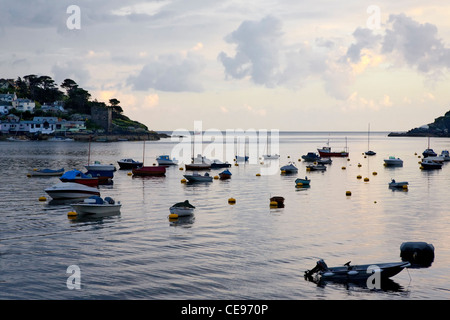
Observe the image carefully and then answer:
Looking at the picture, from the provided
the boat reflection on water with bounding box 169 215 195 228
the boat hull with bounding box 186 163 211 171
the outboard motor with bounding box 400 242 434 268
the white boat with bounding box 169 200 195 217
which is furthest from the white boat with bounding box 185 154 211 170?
the outboard motor with bounding box 400 242 434 268

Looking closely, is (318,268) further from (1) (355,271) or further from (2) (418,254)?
(2) (418,254)

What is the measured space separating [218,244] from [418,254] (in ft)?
41.3

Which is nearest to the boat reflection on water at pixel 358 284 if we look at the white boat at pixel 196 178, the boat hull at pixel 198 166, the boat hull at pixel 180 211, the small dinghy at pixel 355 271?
the small dinghy at pixel 355 271

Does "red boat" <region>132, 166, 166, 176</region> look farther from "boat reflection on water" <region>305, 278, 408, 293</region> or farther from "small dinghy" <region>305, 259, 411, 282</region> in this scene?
"boat reflection on water" <region>305, 278, 408, 293</region>

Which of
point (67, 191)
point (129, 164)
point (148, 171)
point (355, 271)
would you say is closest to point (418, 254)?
point (355, 271)

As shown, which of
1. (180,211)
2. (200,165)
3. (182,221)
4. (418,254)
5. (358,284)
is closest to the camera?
(358,284)

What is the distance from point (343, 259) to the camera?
29.9 m

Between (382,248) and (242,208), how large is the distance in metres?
19.1

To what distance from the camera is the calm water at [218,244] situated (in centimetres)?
2433

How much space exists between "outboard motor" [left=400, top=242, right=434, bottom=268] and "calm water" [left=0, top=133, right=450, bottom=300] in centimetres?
62

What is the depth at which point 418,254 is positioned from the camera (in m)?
29.4

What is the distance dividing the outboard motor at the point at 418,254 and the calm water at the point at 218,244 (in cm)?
62

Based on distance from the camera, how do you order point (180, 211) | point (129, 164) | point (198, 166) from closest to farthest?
point (180, 211) → point (129, 164) → point (198, 166)
